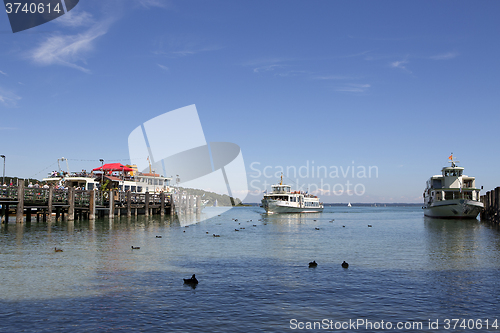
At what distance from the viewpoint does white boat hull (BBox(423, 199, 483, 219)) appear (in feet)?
216

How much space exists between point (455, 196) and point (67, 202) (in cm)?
6481

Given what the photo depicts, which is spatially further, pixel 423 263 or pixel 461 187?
pixel 461 187

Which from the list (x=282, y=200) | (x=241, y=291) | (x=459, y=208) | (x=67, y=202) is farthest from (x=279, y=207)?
(x=241, y=291)

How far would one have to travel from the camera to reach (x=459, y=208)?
6669cm

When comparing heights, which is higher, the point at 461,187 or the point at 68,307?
the point at 461,187

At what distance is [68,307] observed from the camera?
1378 centimetres

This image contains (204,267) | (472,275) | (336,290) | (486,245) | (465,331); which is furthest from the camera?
(486,245)

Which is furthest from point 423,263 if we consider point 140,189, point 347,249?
point 140,189

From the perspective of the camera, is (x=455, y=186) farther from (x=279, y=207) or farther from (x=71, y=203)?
(x=71, y=203)

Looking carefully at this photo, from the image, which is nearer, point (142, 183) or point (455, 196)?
point (455, 196)

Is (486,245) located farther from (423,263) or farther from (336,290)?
(336,290)

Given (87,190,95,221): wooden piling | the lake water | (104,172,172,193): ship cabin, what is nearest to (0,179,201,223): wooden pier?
(87,190,95,221): wooden piling

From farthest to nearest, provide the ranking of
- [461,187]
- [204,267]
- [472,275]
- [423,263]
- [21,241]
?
[461,187], [21,241], [423,263], [204,267], [472,275]

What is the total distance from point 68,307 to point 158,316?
341 cm
